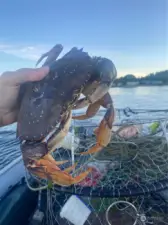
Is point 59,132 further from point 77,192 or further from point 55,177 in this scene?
point 77,192

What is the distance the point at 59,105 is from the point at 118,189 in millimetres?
744

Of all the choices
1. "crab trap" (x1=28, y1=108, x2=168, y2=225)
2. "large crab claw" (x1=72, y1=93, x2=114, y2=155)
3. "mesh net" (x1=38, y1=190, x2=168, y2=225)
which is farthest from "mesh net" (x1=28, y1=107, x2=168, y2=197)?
"large crab claw" (x1=72, y1=93, x2=114, y2=155)

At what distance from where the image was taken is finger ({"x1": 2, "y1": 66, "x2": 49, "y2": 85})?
4.14ft

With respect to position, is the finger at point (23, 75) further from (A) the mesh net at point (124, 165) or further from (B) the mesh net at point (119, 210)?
(B) the mesh net at point (119, 210)

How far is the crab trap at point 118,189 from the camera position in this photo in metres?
1.75

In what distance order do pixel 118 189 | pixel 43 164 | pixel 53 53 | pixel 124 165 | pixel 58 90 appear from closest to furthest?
pixel 43 164 < pixel 58 90 < pixel 53 53 < pixel 118 189 < pixel 124 165

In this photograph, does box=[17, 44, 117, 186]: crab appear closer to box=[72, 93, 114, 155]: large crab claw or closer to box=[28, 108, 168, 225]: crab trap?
box=[72, 93, 114, 155]: large crab claw

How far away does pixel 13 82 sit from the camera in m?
1.29

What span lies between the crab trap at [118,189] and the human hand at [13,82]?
0.56 m

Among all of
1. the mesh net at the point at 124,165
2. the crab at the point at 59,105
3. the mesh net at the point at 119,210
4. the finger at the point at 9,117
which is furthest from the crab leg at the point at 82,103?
the mesh net at the point at 119,210

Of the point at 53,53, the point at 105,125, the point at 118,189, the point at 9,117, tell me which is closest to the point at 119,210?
the point at 118,189

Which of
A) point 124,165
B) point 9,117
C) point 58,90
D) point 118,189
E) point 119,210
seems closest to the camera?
point 58,90

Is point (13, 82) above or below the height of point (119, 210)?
above

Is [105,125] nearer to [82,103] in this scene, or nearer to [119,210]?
[82,103]
